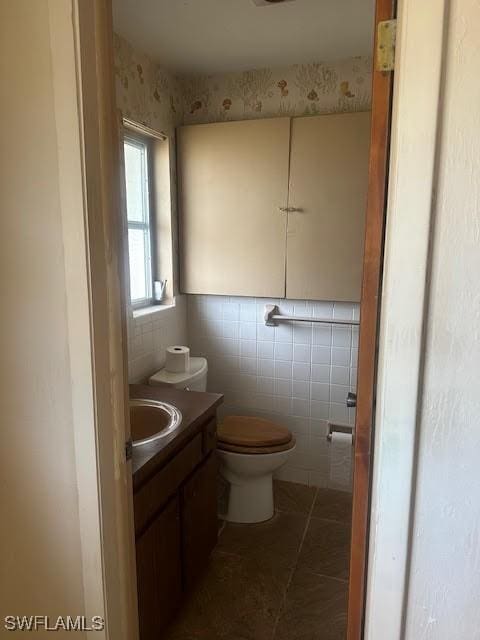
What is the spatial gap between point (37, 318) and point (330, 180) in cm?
173

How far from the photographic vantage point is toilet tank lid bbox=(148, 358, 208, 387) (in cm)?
219

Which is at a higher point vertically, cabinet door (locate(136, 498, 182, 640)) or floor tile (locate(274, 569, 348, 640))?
cabinet door (locate(136, 498, 182, 640))

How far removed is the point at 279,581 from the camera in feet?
6.37

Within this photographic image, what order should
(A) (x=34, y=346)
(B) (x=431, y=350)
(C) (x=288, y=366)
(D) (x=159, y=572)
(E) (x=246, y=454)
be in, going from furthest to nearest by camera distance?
(C) (x=288, y=366), (E) (x=246, y=454), (D) (x=159, y=572), (A) (x=34, y=346), (B) (x=431, y=350)

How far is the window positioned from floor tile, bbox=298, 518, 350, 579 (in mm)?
1514

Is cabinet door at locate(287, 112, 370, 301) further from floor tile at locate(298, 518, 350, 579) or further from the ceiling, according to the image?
floor tile at locate(298, 518, 350, 579)

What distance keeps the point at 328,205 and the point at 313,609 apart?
1.84m

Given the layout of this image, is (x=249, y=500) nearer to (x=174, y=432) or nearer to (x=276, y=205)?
(x=174, y=432)

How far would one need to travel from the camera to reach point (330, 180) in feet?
7.43

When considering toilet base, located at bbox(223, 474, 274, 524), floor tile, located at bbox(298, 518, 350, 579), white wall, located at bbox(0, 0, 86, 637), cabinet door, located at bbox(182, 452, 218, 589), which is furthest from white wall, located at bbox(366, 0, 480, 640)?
toilet base, located at bbox(223, 474, 274, 524)

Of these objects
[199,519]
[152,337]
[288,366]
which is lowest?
[199,519]

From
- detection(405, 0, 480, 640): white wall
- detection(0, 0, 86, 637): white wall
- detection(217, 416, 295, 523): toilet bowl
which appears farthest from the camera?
detection(217, 416, 295, 523): toilet bowl

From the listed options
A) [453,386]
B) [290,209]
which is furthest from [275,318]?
[453,386]

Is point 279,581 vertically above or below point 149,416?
below
